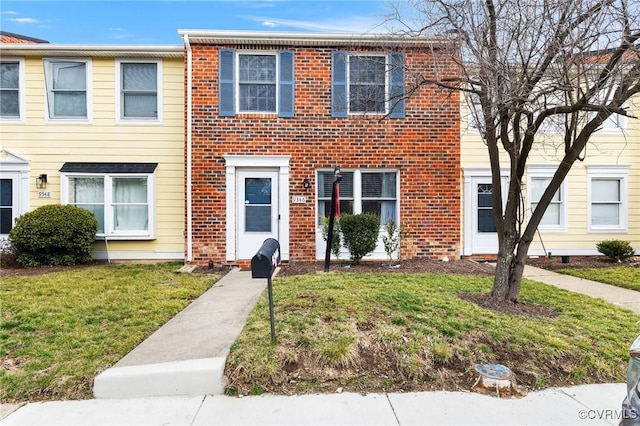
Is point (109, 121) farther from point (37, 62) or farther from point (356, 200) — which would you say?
point (356, 200)

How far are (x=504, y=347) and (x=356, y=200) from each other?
563cm

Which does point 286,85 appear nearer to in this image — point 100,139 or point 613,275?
point 100,139

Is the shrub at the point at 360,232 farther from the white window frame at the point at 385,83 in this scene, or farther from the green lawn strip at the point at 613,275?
the green lawn strip at the point at 613,275

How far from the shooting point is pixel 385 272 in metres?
7.59

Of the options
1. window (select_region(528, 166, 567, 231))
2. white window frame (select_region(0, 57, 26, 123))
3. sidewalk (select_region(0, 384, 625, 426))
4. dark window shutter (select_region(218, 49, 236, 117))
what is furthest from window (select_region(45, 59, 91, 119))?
window (select_region(528, 166, 567, 231))

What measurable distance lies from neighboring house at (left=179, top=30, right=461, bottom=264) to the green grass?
8.38ft

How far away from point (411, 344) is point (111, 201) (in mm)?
8518

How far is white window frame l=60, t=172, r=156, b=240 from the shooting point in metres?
9.32

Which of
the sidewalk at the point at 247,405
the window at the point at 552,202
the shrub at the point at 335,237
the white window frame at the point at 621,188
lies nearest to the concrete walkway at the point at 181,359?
the sidewalk at the point at 247,405

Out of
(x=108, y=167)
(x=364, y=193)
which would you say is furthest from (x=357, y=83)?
(x=108, y=167)

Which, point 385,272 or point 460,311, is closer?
point 460,311

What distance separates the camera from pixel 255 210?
9047 millimetres

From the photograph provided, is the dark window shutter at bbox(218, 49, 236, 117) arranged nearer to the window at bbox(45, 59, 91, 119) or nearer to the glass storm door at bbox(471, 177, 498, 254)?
the window at bbox(45, 59, 91, 119)

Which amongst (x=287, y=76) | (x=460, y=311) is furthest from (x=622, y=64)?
(x=287, y=76)
